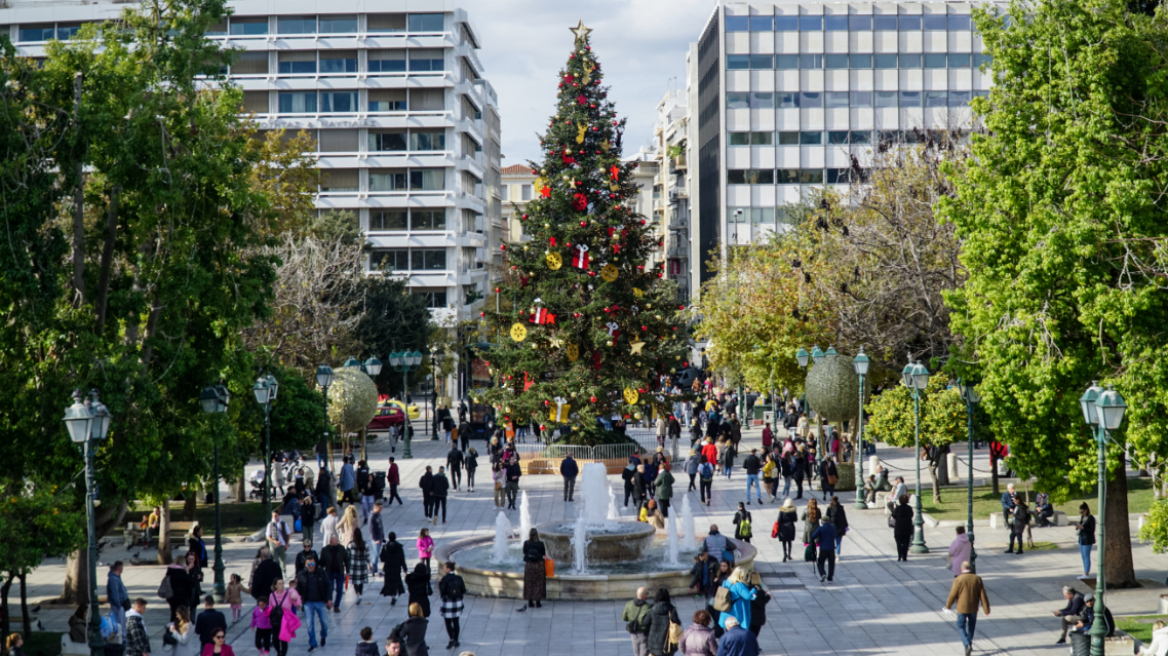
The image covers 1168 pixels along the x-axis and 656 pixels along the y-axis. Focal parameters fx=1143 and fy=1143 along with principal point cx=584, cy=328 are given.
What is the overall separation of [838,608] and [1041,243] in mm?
6904

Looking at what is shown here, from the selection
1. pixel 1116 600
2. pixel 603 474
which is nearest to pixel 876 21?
pixel 603 474

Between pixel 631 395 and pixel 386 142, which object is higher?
pixel 386 142

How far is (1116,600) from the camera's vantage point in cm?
1945

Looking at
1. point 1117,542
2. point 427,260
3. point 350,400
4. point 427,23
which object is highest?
point 427,23

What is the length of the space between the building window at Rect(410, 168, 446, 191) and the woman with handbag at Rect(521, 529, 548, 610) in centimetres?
5370

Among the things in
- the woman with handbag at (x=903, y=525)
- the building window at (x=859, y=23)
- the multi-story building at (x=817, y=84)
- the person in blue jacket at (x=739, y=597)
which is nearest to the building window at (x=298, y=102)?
the multi-story building at (x=817, y=84)

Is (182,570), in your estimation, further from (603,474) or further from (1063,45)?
(1063,45)

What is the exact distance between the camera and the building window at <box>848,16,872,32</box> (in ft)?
242

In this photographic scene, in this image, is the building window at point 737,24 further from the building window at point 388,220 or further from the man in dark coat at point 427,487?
the man in dark coat at point 427,487

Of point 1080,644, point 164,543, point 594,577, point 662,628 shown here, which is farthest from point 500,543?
point 1080,644

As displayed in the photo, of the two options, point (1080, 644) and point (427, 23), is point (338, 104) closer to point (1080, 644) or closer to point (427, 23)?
point (427, 23)

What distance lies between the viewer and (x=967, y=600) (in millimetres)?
15766

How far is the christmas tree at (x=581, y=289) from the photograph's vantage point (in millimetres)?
38750

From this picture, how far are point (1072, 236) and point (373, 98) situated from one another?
189 ft
